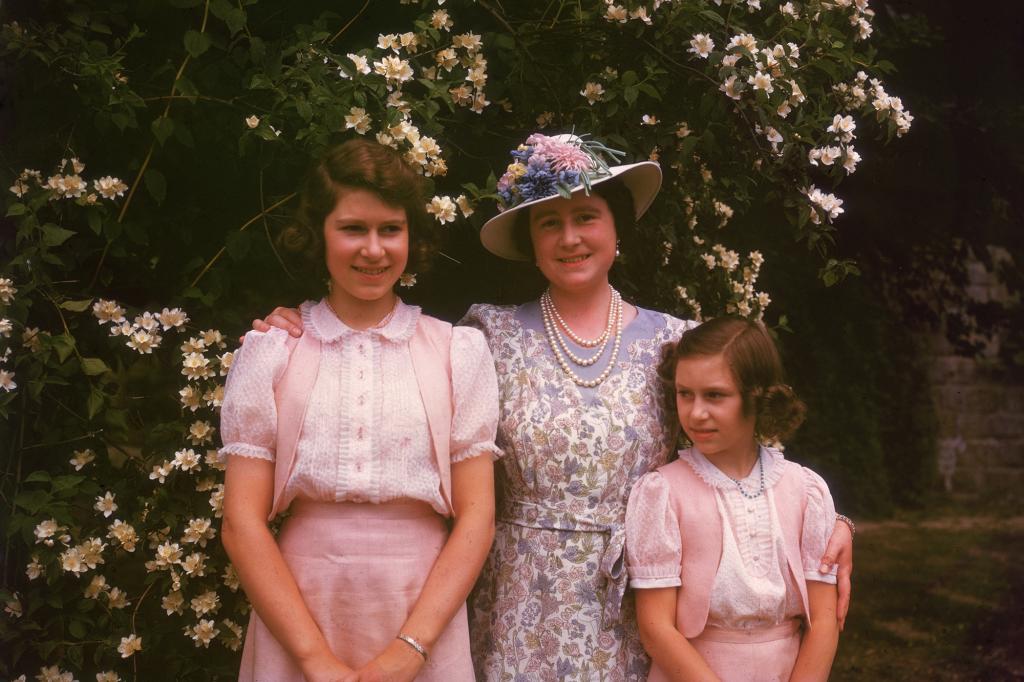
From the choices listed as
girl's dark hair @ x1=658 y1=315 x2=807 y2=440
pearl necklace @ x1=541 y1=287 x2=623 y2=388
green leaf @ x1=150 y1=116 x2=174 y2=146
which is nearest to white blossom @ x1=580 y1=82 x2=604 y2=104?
pearl necklace @ x1=541 y1=287 x2=623 y2=388

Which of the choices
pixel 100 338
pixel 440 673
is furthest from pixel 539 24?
pixel 440 673

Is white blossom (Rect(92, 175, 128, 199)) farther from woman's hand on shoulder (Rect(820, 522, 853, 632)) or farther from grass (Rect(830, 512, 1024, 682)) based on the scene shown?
grass (Rect(830, 512, 1024, 682))

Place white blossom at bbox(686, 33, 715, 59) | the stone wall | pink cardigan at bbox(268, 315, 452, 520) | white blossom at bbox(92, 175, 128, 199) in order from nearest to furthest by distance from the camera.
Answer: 1. pink cardigan at bbox(268, 315, 452, 520)
2. white blossom at bbox(92, 175, 128, 199)
3. white blossom at bbox(686, 33, 715, 59)
4. the stone wall

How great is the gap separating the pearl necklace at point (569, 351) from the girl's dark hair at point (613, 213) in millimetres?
173

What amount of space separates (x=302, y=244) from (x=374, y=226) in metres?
0.23

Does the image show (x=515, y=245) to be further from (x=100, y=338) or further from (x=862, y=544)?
(x=862, y=544)

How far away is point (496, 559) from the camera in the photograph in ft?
9.70

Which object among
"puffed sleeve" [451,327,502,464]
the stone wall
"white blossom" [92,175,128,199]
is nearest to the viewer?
"puffed sleeve" [451,327,502,464]

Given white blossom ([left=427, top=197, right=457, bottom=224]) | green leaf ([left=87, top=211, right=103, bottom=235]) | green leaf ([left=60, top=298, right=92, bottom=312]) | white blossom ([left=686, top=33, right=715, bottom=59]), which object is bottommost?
green leaf ([left=60, top=298, right=92, bottom=312])

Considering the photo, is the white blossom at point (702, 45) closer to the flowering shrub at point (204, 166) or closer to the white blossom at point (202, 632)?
the flowering shrub at point (204, 166)

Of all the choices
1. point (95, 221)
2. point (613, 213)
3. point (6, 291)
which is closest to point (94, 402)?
point (6, 291)

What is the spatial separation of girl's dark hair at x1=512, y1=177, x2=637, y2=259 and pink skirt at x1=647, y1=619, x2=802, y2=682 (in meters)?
1.16

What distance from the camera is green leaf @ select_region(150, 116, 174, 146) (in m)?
2.90

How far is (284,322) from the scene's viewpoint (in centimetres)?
267
